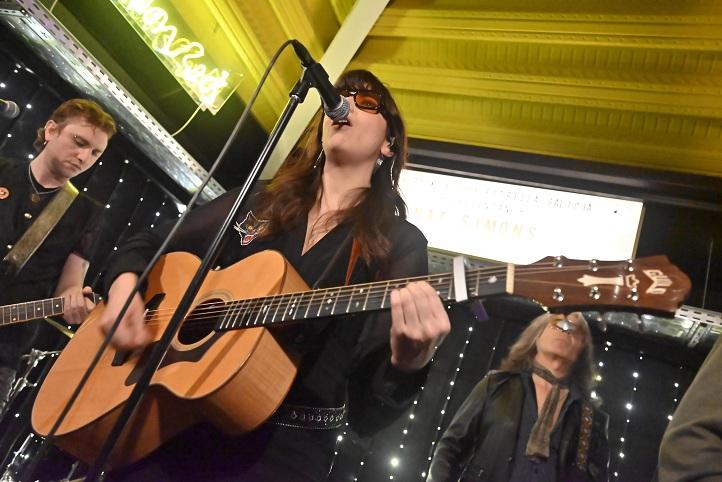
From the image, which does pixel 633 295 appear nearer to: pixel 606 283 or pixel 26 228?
pixel 606 283

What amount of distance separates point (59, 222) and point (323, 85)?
296 centimetres

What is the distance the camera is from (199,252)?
1.95 m

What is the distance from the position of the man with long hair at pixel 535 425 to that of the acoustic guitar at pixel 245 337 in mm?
1965

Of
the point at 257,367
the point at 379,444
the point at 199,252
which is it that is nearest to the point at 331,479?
the point at 379,444

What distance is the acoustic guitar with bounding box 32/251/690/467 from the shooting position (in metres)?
1.22

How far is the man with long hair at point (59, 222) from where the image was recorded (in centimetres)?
332

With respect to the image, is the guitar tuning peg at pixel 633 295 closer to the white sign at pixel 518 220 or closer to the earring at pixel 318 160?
the earring at pixel 318 160

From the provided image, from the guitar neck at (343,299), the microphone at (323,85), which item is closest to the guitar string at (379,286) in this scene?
the guitar neck at (343,299)

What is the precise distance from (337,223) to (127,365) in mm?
789

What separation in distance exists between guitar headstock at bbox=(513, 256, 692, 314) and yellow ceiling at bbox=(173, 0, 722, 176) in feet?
9.43

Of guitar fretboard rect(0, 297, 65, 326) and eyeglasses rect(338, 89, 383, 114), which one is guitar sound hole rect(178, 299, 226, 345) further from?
guitar fretboard rect(0, 297, 65, 326)

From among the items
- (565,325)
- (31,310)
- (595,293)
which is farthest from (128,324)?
(565,325)

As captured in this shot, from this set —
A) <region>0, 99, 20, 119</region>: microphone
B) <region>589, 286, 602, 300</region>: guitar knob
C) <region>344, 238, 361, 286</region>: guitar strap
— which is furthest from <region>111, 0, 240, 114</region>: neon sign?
<region>589, 286, 602, 300</region>: guitar knob

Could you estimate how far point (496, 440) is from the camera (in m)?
2.98
